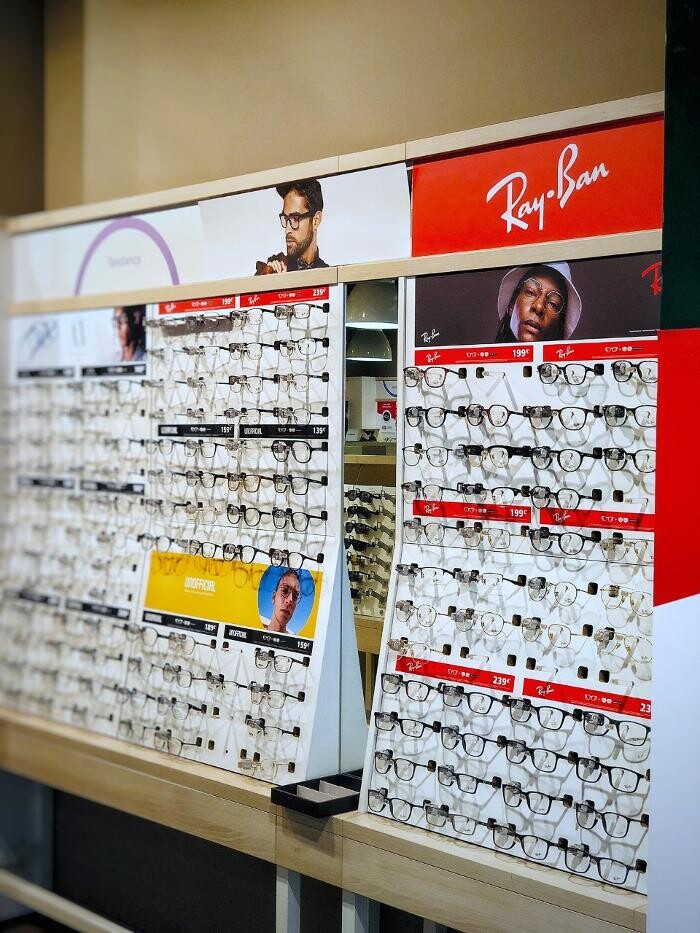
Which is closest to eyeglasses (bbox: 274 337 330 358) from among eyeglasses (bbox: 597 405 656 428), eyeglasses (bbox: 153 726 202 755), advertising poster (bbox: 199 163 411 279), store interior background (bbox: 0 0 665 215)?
advertising poster (bbox: 199 163 411 279)

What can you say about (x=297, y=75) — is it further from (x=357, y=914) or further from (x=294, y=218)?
(x=357, y=914)

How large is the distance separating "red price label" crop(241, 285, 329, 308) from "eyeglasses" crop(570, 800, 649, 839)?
1562 mm

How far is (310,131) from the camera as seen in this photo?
3.65m

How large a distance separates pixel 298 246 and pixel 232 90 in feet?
2.94

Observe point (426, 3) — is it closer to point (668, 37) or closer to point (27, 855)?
point (668, 37)

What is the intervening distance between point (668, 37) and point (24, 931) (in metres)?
4.07

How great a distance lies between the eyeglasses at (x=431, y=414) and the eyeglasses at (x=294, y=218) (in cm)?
73

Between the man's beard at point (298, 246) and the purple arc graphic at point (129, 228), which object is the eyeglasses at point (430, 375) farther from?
the purple arc graphic at point (129, 228)

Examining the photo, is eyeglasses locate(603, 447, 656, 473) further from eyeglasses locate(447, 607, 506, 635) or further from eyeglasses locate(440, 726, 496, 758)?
eyeglasses locate(440, 726, 496, 758)

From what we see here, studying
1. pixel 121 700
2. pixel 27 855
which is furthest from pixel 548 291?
pixel 27 855

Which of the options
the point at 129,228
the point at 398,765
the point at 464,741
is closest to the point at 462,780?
the point at 464,741

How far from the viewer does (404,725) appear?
2951 millimetres

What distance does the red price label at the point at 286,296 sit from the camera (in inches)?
128

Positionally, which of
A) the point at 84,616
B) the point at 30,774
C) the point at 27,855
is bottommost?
the point at 27,855
